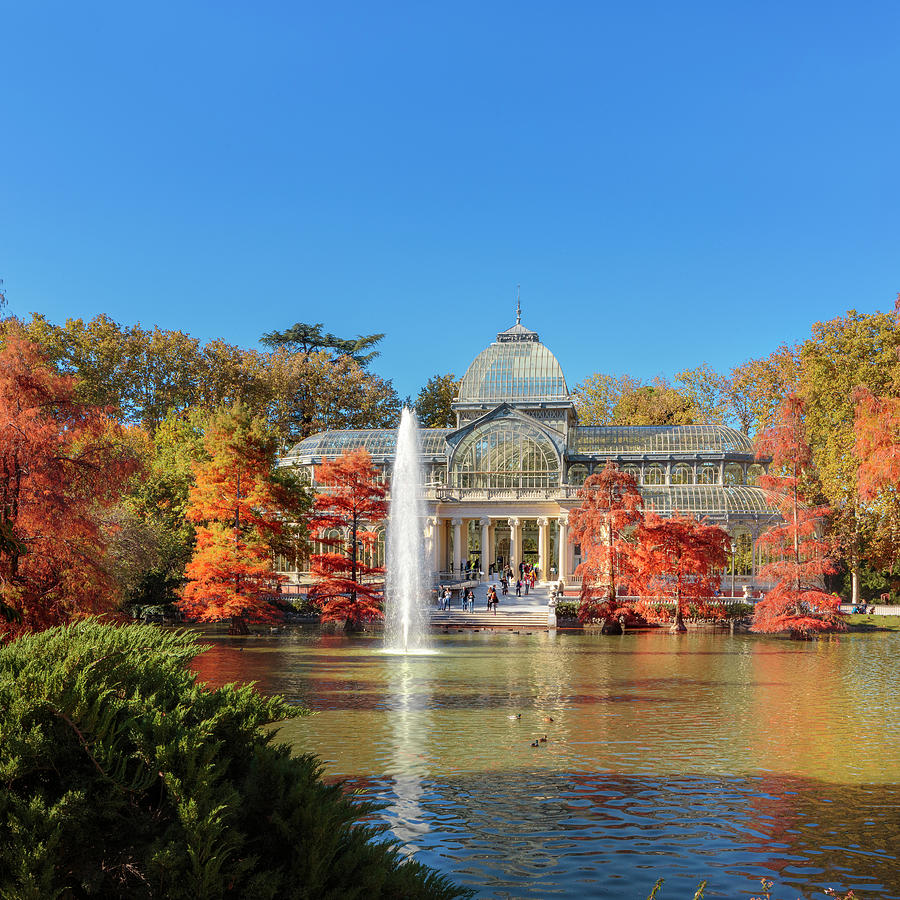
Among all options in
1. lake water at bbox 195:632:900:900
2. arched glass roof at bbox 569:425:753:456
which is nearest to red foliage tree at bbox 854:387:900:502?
lake water at bbox 195:632:900:900

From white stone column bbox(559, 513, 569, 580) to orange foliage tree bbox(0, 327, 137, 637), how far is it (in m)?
40.4

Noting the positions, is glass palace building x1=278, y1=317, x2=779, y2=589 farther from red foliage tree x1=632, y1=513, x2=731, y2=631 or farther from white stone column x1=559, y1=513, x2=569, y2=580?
red foliage tree x1=632, y1=513, x2=731, y2=631

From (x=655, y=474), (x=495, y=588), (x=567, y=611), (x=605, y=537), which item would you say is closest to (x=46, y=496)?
(x=605, y=537)

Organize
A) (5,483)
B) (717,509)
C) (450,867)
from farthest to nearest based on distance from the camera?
(717,509), (5,483), (450,867)

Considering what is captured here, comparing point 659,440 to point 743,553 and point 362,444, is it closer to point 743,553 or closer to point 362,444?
point 743,553

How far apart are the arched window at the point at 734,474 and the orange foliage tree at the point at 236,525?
32.7 meters

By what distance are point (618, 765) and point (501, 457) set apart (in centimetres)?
4741

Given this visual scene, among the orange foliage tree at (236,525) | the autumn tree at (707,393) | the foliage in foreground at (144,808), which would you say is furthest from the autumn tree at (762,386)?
the foliage in foreground at (144,808)

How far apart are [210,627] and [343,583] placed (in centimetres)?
718

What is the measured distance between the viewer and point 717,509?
57562 mm

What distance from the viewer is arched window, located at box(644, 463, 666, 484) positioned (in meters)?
62.0

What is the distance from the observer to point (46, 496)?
20.4 metres

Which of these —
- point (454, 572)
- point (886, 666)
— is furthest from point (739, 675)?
point (454, 572)

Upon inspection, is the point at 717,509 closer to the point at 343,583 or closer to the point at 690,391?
the point at 690,391
